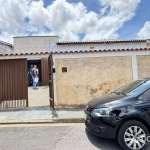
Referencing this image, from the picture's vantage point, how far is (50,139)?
4.75 metres

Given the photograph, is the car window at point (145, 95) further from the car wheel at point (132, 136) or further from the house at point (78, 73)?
the house at point (78, 73)

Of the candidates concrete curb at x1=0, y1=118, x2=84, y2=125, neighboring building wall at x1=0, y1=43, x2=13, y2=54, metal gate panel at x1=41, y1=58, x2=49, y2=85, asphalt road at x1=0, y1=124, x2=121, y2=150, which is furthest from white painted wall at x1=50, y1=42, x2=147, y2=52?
asphalt road at x1=0, y1=124, x2=121, y2=150

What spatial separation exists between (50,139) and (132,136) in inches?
81.0

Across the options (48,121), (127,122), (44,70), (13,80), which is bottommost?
(48,121)

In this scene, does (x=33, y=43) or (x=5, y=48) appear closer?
(x=5, y=48)

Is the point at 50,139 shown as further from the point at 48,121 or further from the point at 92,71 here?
the point at 92,71

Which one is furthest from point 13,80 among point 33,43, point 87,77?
point 33,43

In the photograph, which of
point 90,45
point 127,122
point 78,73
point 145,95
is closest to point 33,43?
point 90,45

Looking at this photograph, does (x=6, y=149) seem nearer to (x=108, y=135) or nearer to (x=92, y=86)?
(x=108, y=135)

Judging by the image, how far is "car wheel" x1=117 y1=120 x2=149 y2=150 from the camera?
12.9ft

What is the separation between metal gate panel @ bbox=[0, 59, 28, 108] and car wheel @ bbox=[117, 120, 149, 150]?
5184mm

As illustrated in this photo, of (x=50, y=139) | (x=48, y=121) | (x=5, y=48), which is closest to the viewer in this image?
(x=50, y=139)

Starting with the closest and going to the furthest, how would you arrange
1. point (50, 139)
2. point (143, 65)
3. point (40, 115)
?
1. point (50, 139)
2. point (40, 115)
3. point (143, 65)

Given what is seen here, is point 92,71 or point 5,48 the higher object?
point 5,48
